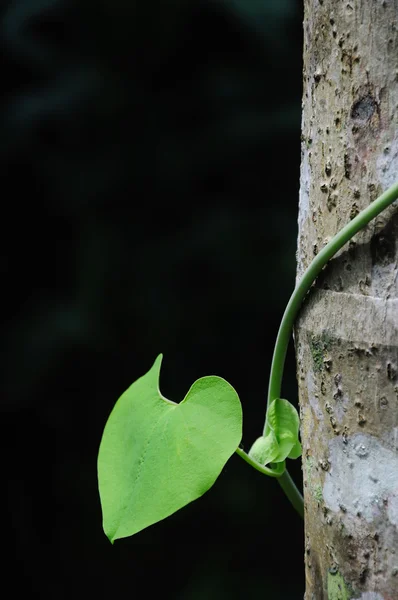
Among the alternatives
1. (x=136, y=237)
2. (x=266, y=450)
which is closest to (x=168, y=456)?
(x=266, y=450)

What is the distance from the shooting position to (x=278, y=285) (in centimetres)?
115

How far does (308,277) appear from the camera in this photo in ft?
1.18

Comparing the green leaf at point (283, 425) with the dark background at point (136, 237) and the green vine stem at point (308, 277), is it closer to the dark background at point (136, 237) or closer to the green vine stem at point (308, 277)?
the green vine stem at point (308, 277)

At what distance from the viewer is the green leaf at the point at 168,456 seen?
1.19 feet

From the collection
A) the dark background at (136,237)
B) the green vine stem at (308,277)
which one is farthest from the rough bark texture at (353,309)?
the dark background at (136,237)

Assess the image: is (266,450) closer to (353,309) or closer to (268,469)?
(268,469)

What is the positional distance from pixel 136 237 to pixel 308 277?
0.83 metres

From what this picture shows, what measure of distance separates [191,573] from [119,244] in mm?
619

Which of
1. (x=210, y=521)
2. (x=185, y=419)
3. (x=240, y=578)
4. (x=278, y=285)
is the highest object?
(x=278, y=285)

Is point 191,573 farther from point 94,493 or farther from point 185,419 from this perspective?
point 185,419

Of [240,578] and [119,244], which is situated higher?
[119,244]

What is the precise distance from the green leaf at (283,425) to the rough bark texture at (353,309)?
0.9 inches

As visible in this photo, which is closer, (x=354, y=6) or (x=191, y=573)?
(x=354, y=6)

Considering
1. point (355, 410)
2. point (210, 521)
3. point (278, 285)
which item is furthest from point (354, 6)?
point (210, 521)
